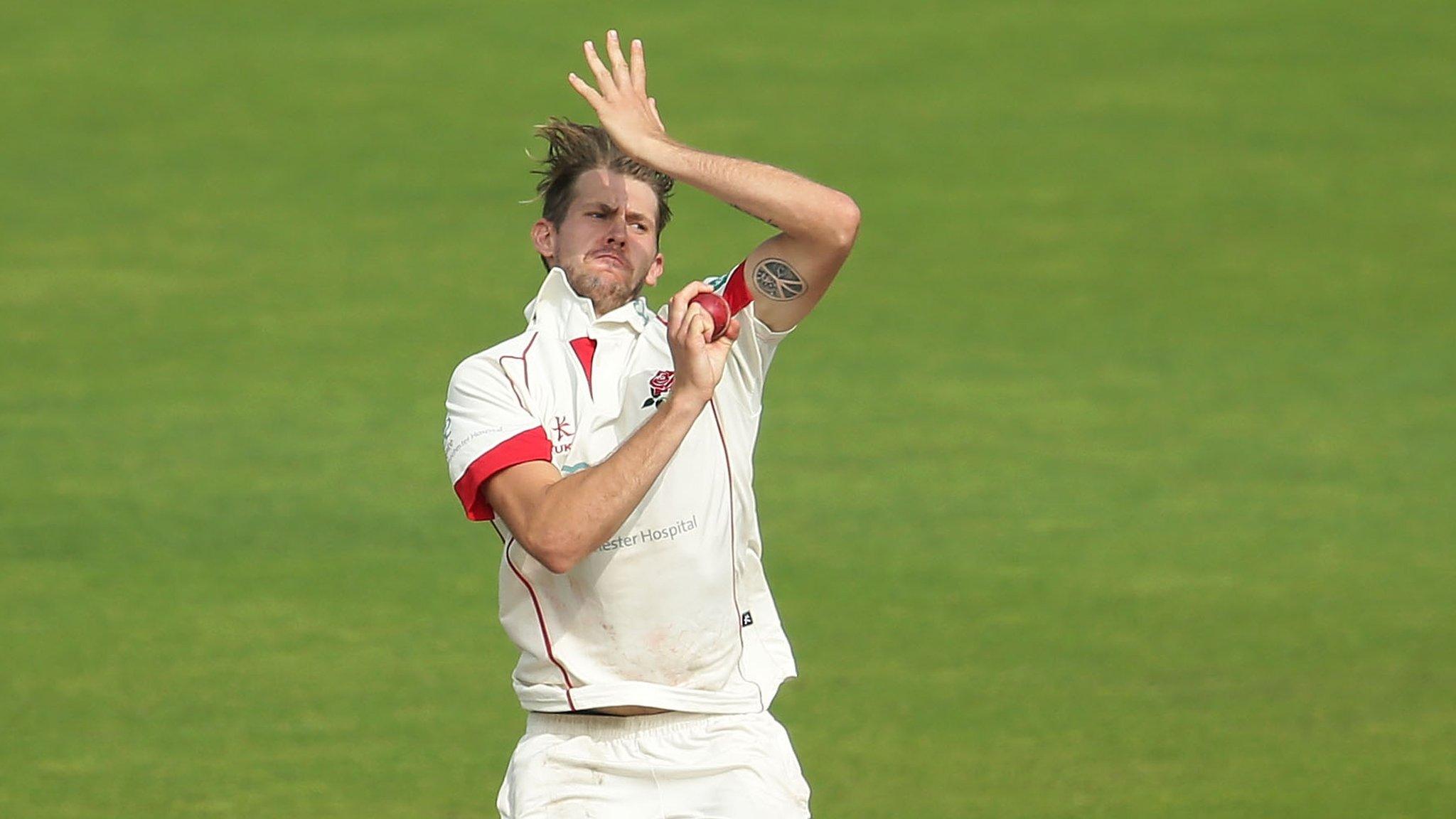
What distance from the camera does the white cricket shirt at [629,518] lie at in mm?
4527

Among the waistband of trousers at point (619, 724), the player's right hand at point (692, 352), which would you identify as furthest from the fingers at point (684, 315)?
the waistband of trousers at point (619, 724)

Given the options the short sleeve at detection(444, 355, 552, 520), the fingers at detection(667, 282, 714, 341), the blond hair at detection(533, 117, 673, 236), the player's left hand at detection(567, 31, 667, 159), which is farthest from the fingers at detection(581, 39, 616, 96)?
the short sleeve at detection(444, 355, 552, 520)

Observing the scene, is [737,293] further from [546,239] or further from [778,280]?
[546,239]

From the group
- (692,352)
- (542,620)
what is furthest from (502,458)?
(692,352)

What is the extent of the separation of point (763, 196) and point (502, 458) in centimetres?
79

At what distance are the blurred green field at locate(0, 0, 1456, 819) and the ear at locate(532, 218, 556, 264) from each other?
10.0 ft

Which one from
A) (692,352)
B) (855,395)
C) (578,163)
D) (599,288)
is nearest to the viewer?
(692,352)

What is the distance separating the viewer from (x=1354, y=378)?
12422mm

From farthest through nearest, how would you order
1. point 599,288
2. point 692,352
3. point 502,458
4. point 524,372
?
point 599,288 < point 524,372 < point 502,458 < point 692,352

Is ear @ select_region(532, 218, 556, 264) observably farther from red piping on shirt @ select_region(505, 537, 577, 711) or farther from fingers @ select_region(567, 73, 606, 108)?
red piping on shirt @ select_region(505, 537, 577, 711)

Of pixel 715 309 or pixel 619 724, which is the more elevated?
pixel 715 309

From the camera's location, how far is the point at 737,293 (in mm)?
4664

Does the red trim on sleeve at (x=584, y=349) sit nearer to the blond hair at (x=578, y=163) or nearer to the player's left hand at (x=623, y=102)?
the blond hair at (x=578, y=163)

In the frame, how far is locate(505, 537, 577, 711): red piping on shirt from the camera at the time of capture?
4559mm
